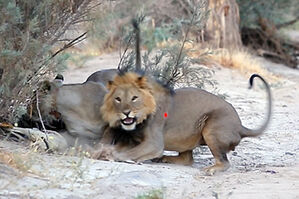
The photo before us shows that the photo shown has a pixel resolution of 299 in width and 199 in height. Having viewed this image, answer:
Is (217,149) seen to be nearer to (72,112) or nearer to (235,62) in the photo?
(72,112)

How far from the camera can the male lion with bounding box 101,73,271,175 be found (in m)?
7.79

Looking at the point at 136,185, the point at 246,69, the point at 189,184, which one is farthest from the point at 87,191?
the point at 246,69

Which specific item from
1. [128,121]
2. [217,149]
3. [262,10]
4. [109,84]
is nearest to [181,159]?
[217,149]

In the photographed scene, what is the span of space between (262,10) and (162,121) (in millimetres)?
16342

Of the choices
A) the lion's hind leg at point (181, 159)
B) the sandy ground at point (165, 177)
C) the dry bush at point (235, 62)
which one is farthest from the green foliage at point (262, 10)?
the lion's hind leg at point (181, 159)

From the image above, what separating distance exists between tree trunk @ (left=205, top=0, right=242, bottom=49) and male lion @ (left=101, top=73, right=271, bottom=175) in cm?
1095

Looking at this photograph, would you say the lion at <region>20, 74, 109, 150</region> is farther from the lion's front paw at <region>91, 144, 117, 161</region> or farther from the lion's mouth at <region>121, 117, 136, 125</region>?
the lion's mouth at <region>121, 117, 136, 125</region>

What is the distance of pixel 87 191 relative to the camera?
6160mm

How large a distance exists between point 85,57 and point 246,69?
3.94 meters

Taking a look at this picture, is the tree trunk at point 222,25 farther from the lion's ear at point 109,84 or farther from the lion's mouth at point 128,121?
the lion's mouth at point 128,121

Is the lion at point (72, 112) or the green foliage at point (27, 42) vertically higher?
the green foliage at point (27, 42)

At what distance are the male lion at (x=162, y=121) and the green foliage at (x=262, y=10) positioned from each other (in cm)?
1539

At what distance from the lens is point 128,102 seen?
776cm

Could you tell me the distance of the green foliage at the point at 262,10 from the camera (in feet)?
76.7
